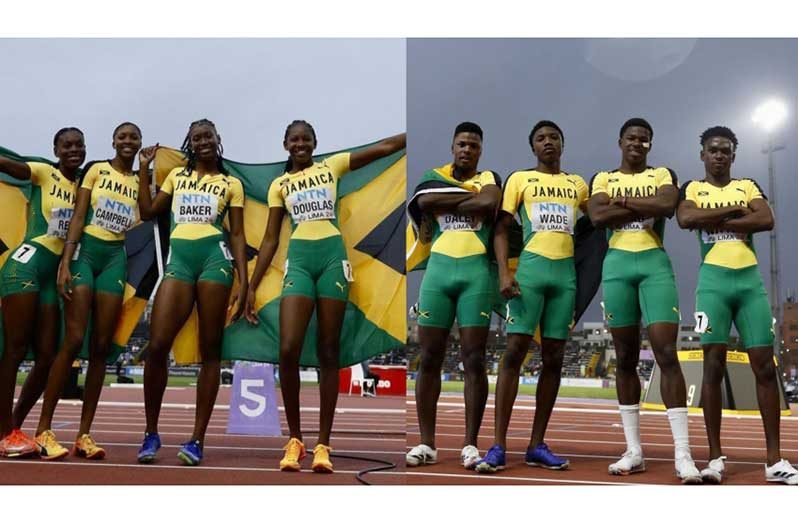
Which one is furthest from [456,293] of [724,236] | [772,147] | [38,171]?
[772,147]

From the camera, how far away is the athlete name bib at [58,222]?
4.48 metres

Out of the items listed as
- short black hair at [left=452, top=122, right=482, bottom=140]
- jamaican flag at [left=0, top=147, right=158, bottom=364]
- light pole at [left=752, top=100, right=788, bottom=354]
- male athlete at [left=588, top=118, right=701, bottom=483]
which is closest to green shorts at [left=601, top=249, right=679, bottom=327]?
male athlete at [left=588, top=118, right=701, bottom=483]

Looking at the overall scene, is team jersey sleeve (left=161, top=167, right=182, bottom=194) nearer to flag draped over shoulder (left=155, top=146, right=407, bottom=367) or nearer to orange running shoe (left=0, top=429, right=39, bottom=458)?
flag draped over shoulder (left=155, top=146, right=407, bottom=367)

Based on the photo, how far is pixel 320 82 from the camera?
183 inches

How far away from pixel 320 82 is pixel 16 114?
189 centimetres

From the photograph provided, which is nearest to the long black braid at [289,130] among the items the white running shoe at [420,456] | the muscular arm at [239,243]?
the muscular arm at [239,243]

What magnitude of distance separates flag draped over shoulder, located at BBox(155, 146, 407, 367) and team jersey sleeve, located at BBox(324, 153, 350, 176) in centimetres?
10

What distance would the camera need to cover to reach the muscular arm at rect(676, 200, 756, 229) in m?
4.00

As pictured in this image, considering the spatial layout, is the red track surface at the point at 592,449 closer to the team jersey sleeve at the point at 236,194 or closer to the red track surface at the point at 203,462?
the red track surface at the point at 203,462

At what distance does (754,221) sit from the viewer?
4.02 meters

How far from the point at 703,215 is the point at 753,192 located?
39 centimetres

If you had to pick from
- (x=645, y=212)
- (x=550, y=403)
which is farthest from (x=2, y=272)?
(x=645, y=212)

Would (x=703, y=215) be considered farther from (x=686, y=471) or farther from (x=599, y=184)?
(x=686, y=471)
